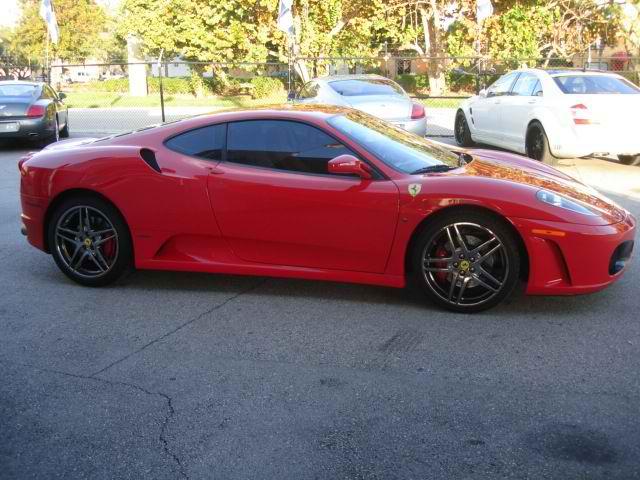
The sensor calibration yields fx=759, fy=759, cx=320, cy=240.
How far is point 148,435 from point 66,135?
15041 mm

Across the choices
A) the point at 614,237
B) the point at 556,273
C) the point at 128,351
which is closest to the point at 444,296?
the point at 556,273

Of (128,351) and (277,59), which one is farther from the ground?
(277,59)

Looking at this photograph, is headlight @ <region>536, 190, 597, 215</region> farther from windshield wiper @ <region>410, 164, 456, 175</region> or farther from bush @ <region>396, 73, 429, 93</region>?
bush @ <region>396, 73, 429, 93</region>

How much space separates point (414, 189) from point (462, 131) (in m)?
10.3

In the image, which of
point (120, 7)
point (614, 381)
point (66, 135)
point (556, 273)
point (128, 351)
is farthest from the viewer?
point (120, 7)

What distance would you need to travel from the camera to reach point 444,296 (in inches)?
195

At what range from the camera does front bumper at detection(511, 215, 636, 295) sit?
15.4 feet

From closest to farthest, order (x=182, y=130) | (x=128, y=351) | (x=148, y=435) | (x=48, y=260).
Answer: (x=148, y=435) → (x=128, y=351) → (x=182, y=130) → (x=48, y=260)

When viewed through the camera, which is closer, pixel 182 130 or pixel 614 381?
pixel 614 381

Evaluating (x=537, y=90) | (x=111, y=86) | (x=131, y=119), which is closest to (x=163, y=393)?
(x=537, y=90)

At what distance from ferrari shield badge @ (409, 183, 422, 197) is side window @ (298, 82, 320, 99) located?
9.69 meters

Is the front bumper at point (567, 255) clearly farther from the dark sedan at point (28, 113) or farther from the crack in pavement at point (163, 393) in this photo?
the dark sedan at point (28, 113)

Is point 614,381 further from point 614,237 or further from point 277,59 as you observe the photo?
point 277,59

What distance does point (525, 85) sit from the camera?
40.1ft
